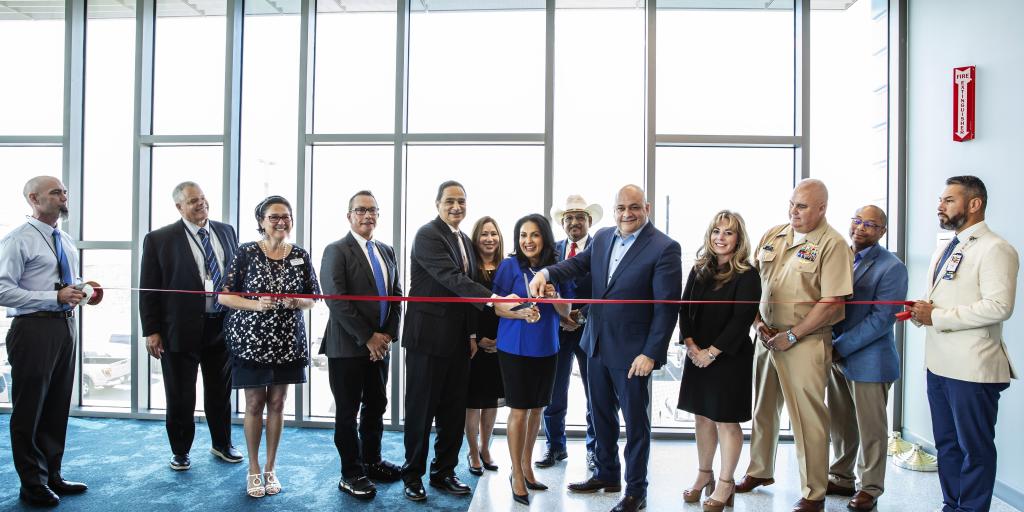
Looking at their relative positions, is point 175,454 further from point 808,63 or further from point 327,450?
point 808,63

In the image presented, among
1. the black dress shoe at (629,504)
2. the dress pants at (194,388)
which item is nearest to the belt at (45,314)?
the dress pants at (194,388)

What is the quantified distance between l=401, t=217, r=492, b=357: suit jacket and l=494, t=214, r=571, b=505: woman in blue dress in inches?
8.1

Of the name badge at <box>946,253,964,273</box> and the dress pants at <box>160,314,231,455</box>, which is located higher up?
the name badge at <box>946,253,964,273</box>

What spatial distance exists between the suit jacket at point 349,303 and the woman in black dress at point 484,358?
559 millimetres

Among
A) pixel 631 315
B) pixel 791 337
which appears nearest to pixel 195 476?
pixel 631 315

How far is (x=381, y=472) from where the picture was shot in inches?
136

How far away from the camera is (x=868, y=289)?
10.4ft

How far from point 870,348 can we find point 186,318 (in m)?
4.04

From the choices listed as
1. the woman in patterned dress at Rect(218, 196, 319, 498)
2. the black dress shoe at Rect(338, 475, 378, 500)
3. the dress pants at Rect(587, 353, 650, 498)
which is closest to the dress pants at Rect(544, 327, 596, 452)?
the dress pants at Rect(587, 353, 650, 498)

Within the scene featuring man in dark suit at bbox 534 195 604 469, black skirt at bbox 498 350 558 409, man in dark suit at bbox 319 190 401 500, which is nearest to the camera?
black skirt at bbox 498 350 558 409

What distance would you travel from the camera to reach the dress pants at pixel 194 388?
12.2ft

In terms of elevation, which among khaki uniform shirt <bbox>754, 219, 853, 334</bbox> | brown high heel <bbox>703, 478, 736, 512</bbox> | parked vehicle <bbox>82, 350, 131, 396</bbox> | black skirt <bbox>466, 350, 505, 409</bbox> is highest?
khaki uniform shirt <bbox>754, 219, 853, 334</bbox>

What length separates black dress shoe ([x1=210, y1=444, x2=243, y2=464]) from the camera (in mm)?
3759

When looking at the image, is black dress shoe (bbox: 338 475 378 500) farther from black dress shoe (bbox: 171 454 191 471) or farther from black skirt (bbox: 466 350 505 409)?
black dress shoe (bbox: 171 454 191 471)
